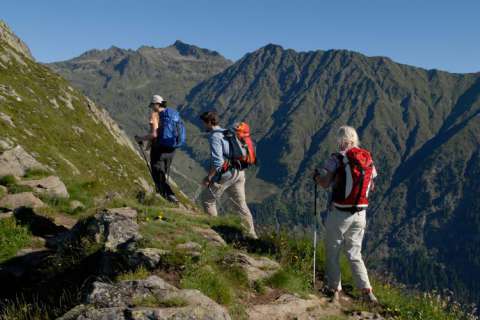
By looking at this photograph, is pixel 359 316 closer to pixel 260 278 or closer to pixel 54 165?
pixel 260 278

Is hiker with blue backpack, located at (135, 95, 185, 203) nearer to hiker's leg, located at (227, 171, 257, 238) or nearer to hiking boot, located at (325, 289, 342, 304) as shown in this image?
hiker's leg, located at (227, 171, 257, 238)

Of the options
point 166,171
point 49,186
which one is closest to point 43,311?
point 166,171

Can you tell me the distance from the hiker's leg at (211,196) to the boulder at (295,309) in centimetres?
503

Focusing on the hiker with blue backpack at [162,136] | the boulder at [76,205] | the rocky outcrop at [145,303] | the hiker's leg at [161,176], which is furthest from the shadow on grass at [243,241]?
the boulder at [76,205]

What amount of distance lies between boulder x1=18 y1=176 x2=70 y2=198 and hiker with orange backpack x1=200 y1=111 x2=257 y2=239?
6145mm

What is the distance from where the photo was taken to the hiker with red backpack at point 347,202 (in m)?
9.38

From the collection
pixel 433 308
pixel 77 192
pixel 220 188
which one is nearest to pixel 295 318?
pixel 433 308

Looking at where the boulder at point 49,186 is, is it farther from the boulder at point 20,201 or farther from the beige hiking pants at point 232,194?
the beige hiking pants at point 232,194

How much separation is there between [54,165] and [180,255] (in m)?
22.7

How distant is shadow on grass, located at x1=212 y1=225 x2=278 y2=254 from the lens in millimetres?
10909

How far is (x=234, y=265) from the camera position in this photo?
9.04 m

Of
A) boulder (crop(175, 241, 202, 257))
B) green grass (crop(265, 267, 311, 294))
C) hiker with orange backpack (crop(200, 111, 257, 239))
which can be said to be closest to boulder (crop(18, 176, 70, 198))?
hiker with orange backpack (crop(200, 111, 257, 239))

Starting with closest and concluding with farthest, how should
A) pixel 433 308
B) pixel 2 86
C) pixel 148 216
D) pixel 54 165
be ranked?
1. pixel 433 308
2. pixel 148 216
3. pixel 54 165
4. pixel 2 86

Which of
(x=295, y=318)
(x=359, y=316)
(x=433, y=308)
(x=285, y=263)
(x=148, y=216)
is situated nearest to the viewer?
(x=295, y=318)
